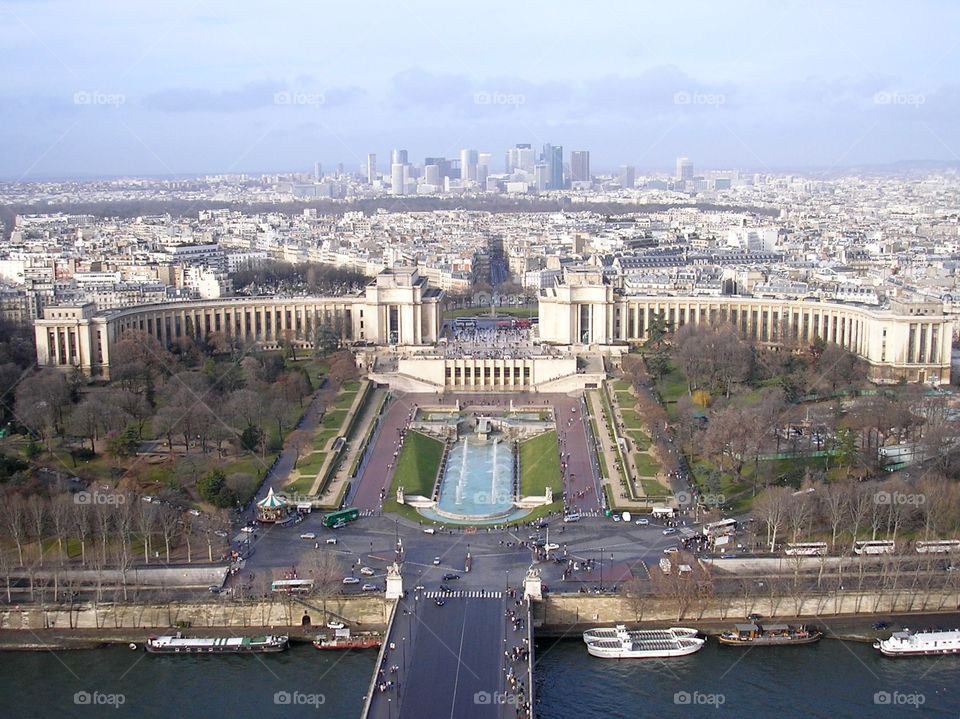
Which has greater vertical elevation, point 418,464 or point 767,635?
point 418,464

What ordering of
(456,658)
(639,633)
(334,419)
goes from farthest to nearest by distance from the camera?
(334,419) < (639,633) < (456,658)

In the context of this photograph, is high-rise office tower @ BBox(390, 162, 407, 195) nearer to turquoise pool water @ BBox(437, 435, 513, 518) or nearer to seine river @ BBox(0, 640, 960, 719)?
turquoise pool water @ BBox(437, 435, 513, 518)

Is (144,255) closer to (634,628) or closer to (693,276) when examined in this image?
(693,276)

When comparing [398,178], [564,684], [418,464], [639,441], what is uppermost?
[398,178]

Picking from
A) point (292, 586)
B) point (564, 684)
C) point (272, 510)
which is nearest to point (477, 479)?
point (272, 510)

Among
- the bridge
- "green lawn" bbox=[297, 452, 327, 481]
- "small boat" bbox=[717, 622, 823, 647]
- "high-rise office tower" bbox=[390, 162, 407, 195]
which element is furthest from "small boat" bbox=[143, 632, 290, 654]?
"high-rise office tower" bbox=[390, 162, 407, 195]

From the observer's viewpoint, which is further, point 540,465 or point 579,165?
point 579,165

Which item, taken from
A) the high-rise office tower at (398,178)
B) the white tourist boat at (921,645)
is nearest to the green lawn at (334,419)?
the white tourist boat at (921,645)

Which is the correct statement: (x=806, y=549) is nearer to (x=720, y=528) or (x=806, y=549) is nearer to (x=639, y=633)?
(x=720, y=528)
